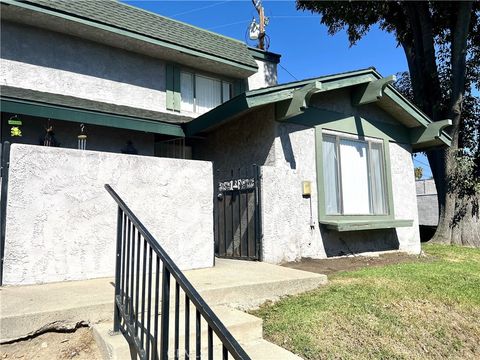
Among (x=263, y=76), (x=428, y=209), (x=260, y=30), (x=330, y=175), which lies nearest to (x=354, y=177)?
(x=330, y=175)

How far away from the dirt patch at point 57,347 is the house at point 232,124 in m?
3.93

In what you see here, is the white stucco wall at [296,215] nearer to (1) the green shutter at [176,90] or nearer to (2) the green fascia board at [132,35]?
(1) the green shutter at [176,90]

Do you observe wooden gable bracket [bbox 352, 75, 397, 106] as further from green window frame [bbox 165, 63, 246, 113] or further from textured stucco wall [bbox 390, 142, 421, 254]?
green window frame [bbox 165, 63, 246, 113]

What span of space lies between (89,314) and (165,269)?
58.1 inches

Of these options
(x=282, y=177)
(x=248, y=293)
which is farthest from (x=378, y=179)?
(x=248, y=293)

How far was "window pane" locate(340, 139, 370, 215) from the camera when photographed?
8.71 meters

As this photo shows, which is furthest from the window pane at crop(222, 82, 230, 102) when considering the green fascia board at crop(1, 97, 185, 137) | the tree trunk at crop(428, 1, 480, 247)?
the tree trunk at crop(428, 1, 480, 247)

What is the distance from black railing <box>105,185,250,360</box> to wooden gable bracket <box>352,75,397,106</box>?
683 centimetres

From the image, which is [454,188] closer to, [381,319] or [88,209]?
[381,319]

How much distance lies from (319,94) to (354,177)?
2001 millimetres

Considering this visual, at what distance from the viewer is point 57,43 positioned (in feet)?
28.6

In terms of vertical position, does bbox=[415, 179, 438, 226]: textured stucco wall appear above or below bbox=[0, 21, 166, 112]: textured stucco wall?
below

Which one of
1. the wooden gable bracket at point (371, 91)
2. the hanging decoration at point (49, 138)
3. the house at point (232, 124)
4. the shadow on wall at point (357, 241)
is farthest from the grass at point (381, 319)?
the hanging decoration at point (49, 138)

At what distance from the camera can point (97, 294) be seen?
4.06m
